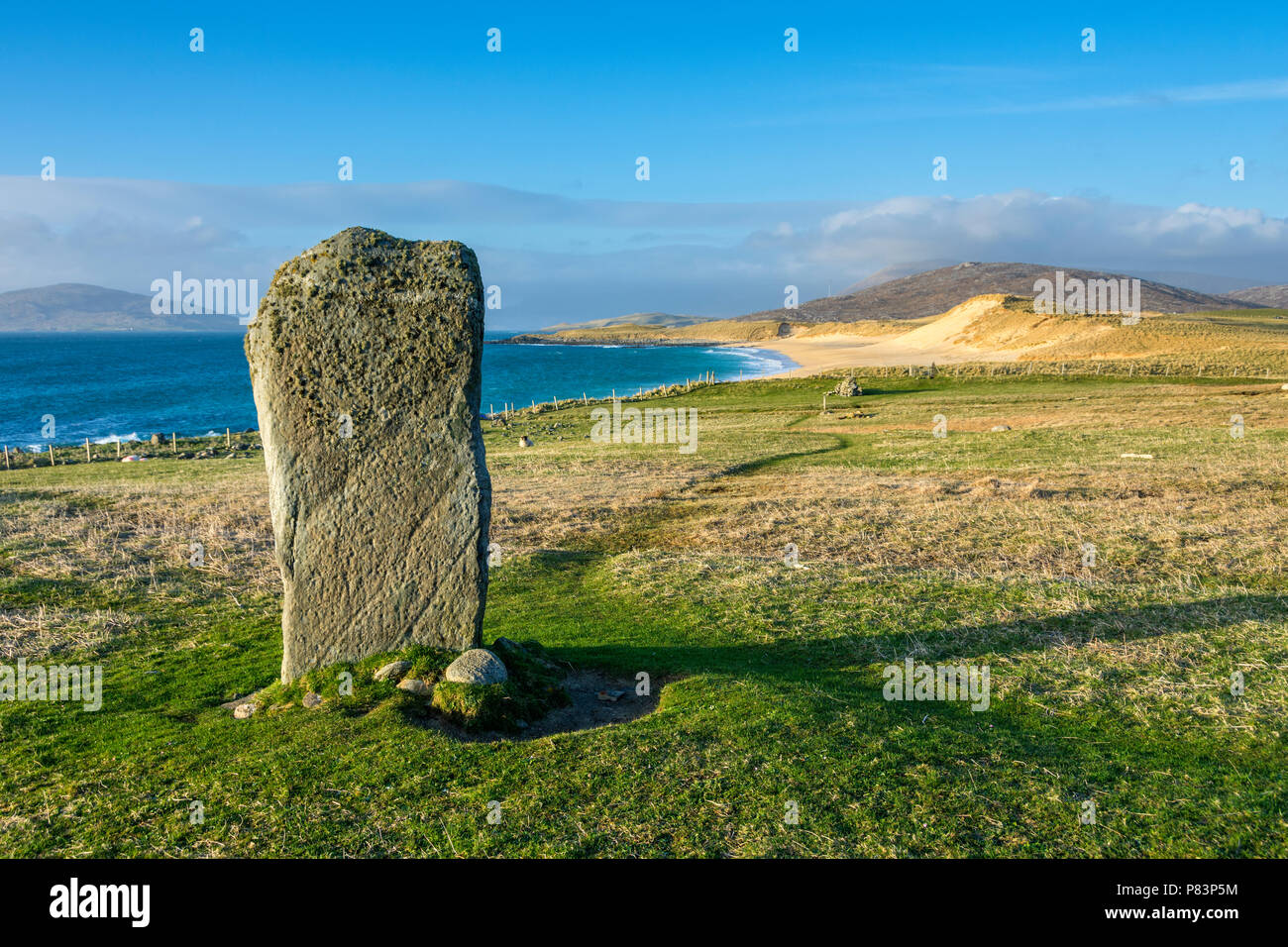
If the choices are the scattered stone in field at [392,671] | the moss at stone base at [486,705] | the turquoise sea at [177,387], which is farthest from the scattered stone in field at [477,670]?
the turquoise sea at [177,387]

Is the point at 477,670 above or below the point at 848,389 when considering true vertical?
below

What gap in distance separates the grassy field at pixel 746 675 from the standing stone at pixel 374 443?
1546mm

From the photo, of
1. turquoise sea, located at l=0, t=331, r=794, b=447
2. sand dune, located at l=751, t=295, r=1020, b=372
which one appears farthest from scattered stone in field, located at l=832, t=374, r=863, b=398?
sand dune, located at l=751, t=295, r=1020, b=372

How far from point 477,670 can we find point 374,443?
3275 mm

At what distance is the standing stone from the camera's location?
11.1 metres

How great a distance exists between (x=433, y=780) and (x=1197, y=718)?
8.51 m

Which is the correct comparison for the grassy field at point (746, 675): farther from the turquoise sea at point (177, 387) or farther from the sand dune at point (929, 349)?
the sand dune at point (929, 349)

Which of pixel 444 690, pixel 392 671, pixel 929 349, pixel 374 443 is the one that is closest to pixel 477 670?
pixel 444 690

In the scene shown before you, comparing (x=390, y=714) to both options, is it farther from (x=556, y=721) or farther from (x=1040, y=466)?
(x=1040, y=466)

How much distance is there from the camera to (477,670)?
34.2 ft

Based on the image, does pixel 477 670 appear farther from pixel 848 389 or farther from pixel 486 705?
pixel 848 389

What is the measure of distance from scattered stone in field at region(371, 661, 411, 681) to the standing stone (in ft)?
1.59

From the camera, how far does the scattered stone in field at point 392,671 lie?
10.9 meters

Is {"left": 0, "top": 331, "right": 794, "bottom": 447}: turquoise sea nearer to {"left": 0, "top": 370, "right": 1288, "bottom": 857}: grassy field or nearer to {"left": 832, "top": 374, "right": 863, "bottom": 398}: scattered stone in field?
{"left": 832, "top": 374, "right": 863, "bottom": 398}: scattered stone in field
